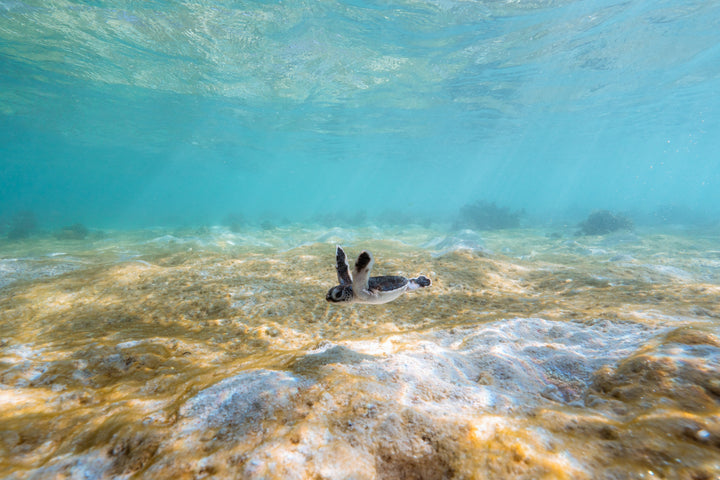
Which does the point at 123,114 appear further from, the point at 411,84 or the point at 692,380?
the point at 692,380

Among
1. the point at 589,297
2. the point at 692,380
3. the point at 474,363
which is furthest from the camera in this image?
the point at 589,297

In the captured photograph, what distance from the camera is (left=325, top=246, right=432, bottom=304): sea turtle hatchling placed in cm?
238

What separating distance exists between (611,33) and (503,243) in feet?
40.9

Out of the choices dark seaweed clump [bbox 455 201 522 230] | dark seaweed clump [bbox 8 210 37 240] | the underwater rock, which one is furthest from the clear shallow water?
dark seaweed clump [bbox 8 210 37 240]

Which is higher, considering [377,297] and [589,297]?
[377,297]

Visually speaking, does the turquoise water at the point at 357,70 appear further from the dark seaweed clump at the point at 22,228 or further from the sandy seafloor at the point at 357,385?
the sandy seafloor at the point at 357,385

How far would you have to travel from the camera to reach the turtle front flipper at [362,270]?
7.61 ft

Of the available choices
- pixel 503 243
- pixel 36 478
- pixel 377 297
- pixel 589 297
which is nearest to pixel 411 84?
pixel 503 243

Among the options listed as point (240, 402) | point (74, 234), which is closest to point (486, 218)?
point (240, 402)

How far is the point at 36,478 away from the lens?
1.28 metres

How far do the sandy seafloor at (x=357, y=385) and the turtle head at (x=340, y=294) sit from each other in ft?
1.56

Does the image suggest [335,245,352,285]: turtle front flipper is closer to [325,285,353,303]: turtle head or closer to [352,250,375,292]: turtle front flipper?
[325,285,353,303]: turtle head

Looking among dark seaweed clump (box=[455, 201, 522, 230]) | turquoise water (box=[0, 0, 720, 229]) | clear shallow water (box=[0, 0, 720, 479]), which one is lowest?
dark seaweed clump (box=[455, 201, 522, 230])

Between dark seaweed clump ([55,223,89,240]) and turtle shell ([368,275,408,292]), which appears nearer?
turtle shell ([368,275,408,292])
